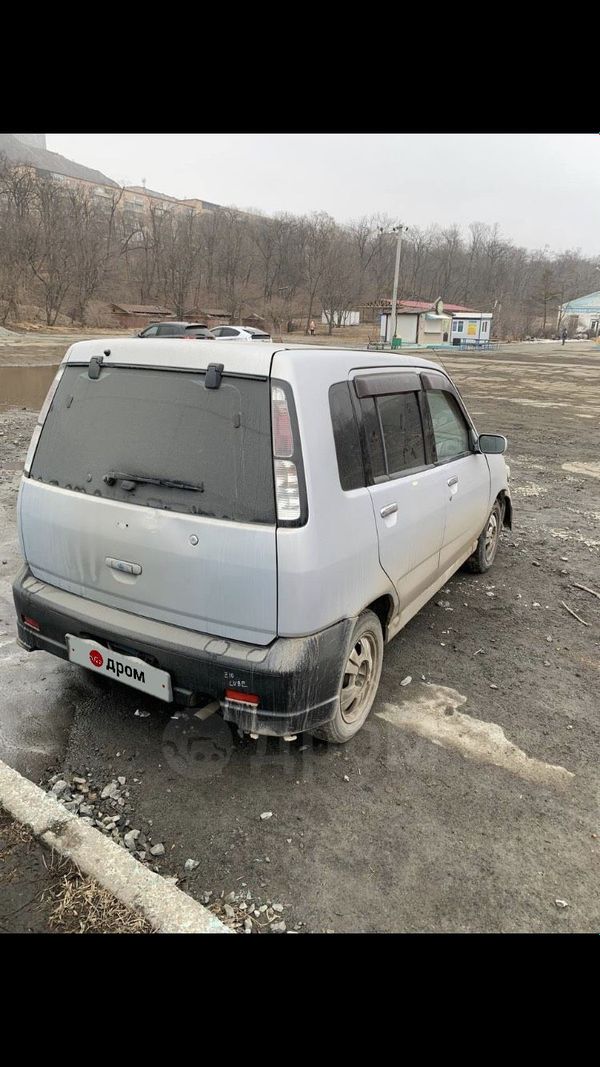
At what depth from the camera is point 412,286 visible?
9738 cm

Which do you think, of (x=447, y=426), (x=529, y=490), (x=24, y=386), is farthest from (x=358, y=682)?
(x=24, y=386)

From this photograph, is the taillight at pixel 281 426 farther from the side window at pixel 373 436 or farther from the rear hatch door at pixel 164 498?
the side window at pixel 373 436

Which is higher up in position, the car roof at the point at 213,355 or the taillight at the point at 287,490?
the car roof at the point at 213,355

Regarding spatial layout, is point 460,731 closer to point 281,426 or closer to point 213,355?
point 281,426

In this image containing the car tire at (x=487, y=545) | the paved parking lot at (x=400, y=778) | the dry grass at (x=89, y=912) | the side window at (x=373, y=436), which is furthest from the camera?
the car tire at (x=487, y=545)

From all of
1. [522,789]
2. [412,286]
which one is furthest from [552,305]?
[522,789]

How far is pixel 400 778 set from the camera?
289cm

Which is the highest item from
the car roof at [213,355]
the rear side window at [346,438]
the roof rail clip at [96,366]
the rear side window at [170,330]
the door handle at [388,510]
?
the car roof at [213,355]

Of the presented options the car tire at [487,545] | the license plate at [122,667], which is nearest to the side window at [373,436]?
the license plate at [122,667]

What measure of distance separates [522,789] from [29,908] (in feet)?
6.96

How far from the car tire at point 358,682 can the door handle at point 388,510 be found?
1.58 feet

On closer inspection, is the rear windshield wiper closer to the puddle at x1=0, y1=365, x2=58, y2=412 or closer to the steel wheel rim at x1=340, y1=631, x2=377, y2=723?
the steel wheel rim at x1=340, y1=631, x2=377, y2=723

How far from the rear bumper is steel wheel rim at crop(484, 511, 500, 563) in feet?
10.1

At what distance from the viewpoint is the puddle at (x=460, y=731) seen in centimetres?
301
